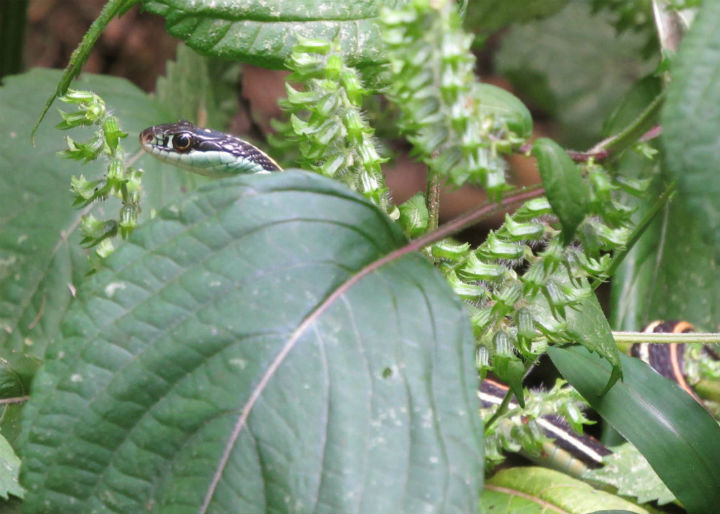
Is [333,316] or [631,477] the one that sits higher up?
[333,316]

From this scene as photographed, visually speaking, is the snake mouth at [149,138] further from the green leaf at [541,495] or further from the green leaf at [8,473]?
the green leaf at [541,495]

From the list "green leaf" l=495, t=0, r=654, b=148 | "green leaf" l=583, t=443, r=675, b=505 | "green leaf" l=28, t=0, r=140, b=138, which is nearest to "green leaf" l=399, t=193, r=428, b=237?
"green leaf" l=28, t=0, r=140, b=138

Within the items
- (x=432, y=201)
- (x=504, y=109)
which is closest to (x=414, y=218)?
(x=432, y=201)

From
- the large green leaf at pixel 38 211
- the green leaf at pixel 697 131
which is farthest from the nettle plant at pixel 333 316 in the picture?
the large green leaf at pixel 38 211

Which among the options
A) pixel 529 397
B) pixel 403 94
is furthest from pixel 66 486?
pixel 529 397

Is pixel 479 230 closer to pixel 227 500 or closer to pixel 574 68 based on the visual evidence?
pixel 574 68

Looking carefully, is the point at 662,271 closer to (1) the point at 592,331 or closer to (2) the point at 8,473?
(1) the point at 592,331

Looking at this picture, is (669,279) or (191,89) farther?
(191,89)
